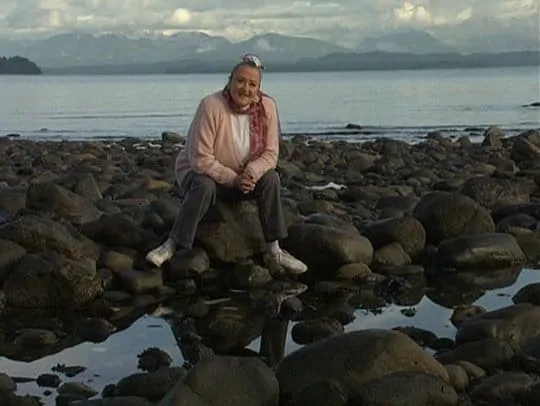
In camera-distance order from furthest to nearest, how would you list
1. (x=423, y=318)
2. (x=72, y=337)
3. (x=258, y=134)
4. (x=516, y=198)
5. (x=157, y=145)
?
(x=157, y=145)
(x=516, y=198)
(x=258, y=134)
(x=423, y=318)
(x=72, y=337)

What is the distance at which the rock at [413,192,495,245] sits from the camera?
31.4ft

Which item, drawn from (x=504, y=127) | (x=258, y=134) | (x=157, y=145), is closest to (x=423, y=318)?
(x=258, y=134)

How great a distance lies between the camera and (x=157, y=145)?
1086 inches

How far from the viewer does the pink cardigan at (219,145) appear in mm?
7938

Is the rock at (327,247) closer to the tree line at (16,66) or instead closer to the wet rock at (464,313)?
the wet rock at (464,313)

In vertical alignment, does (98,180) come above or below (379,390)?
below

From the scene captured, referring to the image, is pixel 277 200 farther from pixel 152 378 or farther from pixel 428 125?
pixel 428 125

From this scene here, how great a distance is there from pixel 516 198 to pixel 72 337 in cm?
710

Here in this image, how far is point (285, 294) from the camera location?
25.6 feet

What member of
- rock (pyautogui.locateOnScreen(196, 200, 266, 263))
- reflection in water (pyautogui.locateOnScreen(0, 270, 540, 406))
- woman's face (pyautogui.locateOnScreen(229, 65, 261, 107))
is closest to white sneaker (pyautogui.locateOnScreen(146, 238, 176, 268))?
rock (pyautogui.locateOnScreen(196, 200, 266, 263))

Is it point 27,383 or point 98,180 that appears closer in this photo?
point 27,383

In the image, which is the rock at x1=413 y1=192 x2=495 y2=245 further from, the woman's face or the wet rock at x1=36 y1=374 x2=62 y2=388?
the wet rock at x1=36 y1=374 x2=62 y2=388

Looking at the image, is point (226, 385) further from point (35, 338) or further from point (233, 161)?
point (233, 161)

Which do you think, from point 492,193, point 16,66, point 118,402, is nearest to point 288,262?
point 118,402
